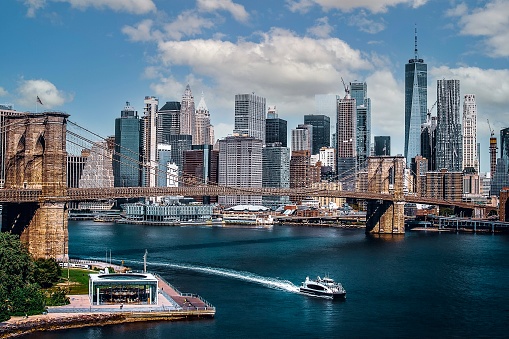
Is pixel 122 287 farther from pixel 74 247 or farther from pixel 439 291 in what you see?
pixel 74 247

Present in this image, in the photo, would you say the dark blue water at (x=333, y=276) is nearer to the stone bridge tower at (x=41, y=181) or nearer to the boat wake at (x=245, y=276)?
the boat wake at (x=245, y=276)

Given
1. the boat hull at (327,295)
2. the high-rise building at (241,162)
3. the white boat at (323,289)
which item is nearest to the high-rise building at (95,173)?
the high-rise building at (241,162)

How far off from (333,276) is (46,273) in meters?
20.0

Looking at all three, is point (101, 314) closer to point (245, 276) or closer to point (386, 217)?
point (245, 276)

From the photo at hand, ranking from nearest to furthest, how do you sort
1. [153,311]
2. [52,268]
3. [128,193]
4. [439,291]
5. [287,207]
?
[153,311] → [52,268] → [439,291] → [128,193] → [287,207]

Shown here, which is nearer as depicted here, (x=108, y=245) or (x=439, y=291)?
(x=439, y=291)

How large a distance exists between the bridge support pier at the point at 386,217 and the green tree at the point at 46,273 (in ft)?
193

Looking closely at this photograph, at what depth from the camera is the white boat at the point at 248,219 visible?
120 meters

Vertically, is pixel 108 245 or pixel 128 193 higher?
pixel 128 193

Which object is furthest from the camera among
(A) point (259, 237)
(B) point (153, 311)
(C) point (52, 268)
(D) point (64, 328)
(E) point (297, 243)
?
(A) point (259, 237)

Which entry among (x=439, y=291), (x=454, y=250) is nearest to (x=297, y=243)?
(x=454, y=250)

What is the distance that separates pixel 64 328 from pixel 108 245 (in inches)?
1596

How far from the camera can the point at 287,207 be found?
475ft

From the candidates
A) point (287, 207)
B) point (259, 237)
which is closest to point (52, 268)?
point (259, 237)
